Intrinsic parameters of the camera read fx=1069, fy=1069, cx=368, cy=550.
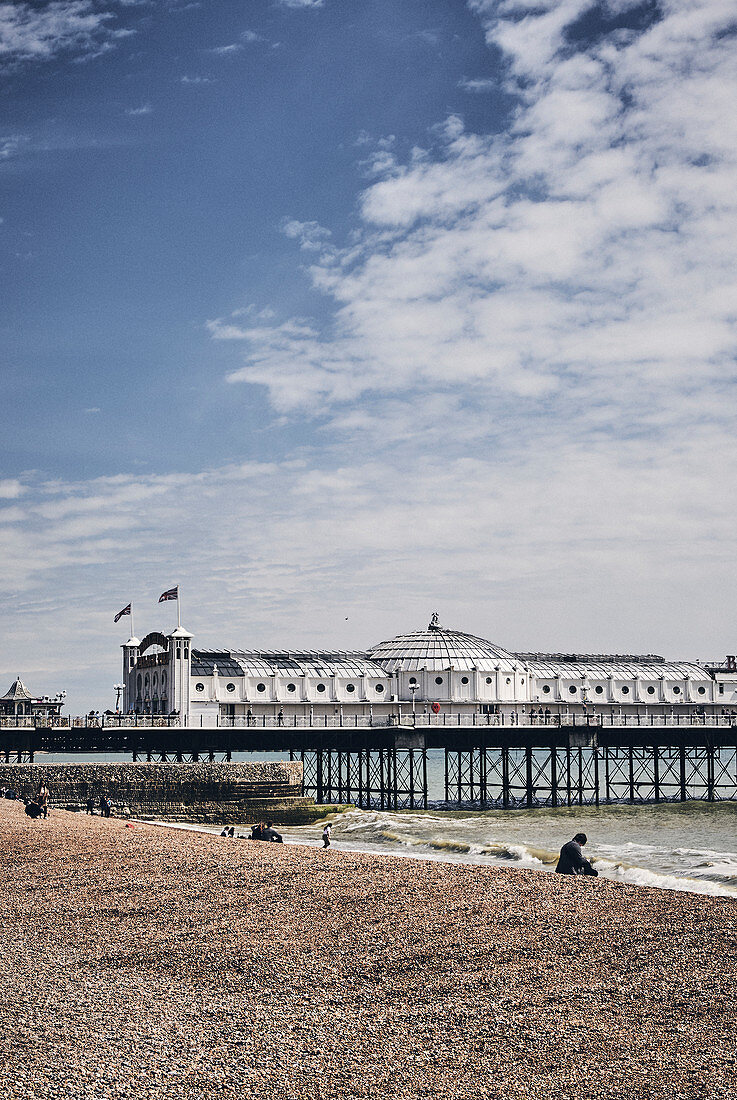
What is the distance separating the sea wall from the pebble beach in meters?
23.0

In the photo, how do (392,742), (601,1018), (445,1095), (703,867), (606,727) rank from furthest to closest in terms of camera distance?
1. (606,727)
2. (392,742)
3. (703,867)
4. (601,1018)
5. (445,1095)

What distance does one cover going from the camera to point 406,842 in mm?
34469

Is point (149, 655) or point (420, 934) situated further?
point (149, 655)

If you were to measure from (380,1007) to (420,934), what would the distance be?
3.16 metres

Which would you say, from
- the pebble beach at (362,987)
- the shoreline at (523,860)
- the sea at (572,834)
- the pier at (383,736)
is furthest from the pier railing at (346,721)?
the pebble beach at (362,987)

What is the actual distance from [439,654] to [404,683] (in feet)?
9.10

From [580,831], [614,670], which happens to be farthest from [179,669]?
[614,670]

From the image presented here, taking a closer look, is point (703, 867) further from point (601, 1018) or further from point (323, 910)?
point (601, 1018)

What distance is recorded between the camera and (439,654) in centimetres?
6178

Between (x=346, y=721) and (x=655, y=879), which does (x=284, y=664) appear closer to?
(x=346, y=721)

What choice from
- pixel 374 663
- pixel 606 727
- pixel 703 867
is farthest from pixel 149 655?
pixel 703 867

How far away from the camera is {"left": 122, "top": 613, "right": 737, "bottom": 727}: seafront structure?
181 ft

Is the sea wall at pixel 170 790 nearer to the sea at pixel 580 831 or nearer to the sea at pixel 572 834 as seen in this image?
the sea at pixel 572 834

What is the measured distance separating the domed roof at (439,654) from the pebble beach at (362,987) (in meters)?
41.3
